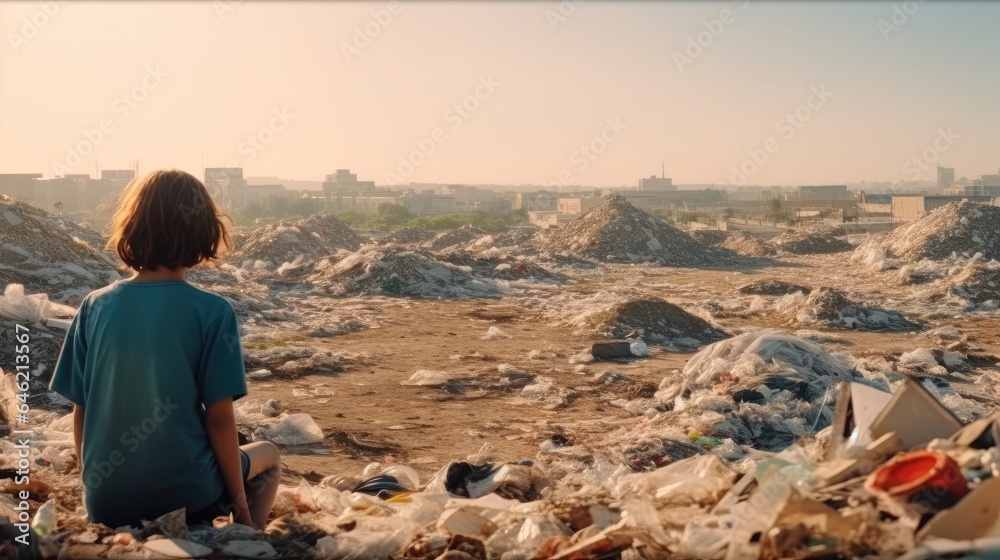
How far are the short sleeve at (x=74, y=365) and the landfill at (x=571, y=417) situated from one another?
18.5 inches

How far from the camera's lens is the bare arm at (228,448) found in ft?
9.29

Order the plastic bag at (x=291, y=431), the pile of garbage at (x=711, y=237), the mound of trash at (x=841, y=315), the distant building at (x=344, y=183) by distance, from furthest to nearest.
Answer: the distant building at (x=344, y=183), the pile of garbage at (x=711, y=237), the mound of trash at (x=841, y=315), the plastic bag at (x=291, y=431)

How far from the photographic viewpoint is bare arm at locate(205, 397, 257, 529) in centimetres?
283

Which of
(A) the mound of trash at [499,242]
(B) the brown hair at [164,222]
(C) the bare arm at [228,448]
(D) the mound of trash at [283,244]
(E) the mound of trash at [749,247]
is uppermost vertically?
(B) the brown hair at [164,222]

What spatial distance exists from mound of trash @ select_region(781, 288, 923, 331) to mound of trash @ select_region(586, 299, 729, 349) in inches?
74.4

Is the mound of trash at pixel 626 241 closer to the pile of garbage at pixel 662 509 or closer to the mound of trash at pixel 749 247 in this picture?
the mound of trash at pixel 749 247

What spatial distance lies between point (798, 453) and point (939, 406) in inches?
17.7

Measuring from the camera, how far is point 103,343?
2760 millimetres

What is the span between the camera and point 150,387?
277 centimetres

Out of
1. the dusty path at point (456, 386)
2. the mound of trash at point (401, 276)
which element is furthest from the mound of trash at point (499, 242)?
the dusty path at point (456, 386)

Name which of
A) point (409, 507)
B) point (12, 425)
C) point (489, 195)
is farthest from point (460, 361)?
point (489, 195)

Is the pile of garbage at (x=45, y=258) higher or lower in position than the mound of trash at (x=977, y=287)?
higher

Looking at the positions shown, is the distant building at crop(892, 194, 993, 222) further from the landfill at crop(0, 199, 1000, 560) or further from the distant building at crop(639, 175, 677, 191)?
the distant building at crop(639, 175, 677, 191)

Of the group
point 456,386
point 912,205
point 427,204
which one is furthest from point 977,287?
point 427,204
